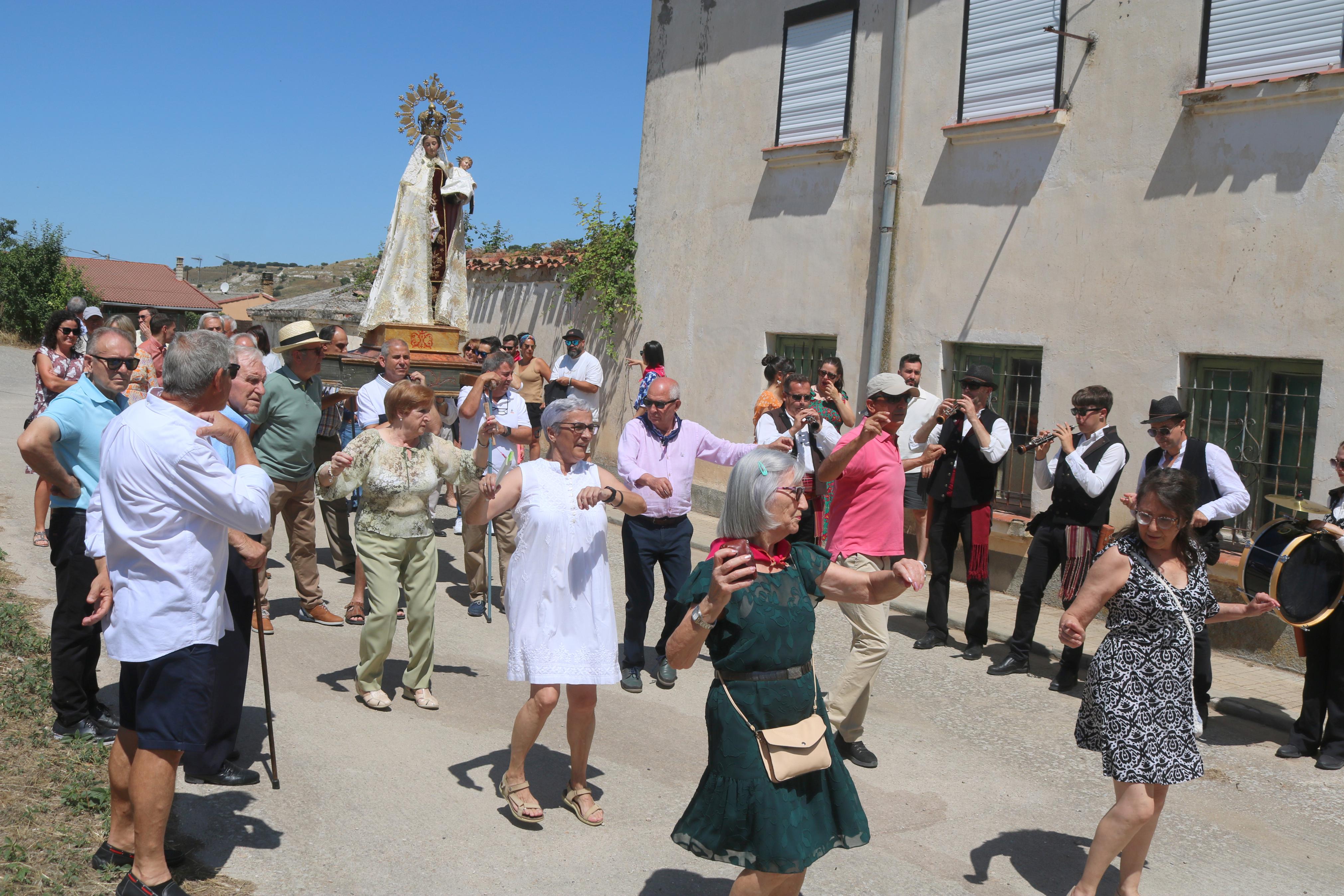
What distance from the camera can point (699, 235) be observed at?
14359mm

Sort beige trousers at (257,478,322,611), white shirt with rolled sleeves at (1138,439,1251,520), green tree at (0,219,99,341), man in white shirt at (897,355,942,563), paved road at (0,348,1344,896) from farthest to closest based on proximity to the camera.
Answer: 1. green tree at (0,219,99,341)
2. man in white shirt at (897,355,942,563)
3. beige trousers at (257,478,322,611)
4. white shirt with rolled sleeves at (1138,439,1251,520)
5. paved road at (0,348,1344,896)

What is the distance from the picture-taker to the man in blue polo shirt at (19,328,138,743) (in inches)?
201

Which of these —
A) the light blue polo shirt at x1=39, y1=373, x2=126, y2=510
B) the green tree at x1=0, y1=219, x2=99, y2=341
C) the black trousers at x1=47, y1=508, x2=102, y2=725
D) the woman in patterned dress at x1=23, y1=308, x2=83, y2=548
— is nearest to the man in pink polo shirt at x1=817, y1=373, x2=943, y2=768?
the light blue polo shirt at x1=39, y1=373, x2=126, y2=510

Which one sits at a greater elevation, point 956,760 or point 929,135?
point 929,135

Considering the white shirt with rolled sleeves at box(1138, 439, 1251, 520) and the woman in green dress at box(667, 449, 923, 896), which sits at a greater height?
the white shirt with rolled sleeves at box(1138, 439, 1251, 520)

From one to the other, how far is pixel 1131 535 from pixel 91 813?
4.36m

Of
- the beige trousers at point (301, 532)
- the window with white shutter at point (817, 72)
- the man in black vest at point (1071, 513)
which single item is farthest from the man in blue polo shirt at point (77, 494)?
the window with white shutter at point (817, 72)

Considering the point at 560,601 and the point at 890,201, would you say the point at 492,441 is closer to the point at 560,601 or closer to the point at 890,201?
the point at 560,601

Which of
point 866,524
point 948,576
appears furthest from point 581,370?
point 866,524

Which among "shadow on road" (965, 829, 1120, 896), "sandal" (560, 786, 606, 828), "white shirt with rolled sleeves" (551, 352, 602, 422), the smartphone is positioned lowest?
"shadow on road" (965, 829, 1120, 896)

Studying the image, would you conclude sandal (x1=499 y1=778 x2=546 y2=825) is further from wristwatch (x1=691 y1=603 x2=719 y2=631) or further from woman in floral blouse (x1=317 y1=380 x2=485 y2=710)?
wristwatch (x1=691 y1=603 x2=719 y2=631)

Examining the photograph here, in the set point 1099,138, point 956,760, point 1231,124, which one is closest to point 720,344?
point 1099,138

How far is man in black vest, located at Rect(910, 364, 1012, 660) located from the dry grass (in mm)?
5489

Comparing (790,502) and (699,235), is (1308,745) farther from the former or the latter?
(699,235)
